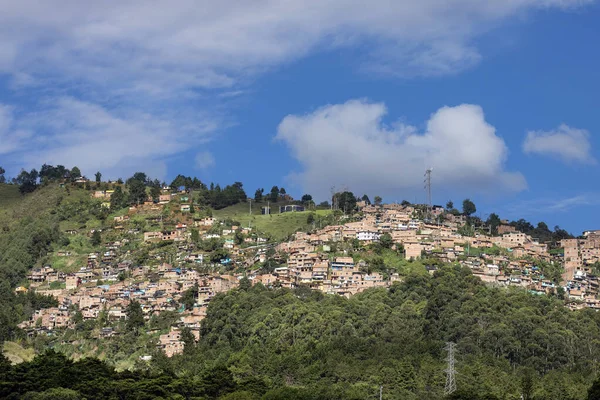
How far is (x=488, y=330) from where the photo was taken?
2768 inches

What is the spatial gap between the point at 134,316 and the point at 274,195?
2027 inches

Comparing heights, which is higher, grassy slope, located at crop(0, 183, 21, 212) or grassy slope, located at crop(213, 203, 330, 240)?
grassy slope, located at crop(0, 183, 21, 212)

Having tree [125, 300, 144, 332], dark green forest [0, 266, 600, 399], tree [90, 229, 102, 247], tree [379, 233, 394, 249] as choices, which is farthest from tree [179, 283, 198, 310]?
tree [90, 229, 102, 247]

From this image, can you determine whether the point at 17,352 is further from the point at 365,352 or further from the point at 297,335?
the point at 365,352

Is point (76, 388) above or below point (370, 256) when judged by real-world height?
below

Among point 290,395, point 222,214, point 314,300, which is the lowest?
point 290,395

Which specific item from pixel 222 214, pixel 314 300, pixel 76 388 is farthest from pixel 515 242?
pixel 76 388

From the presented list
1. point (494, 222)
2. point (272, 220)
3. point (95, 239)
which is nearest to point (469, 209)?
point (494, 222)

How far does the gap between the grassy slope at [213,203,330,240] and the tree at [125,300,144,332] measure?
25749 mm

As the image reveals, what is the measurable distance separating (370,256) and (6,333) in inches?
1351

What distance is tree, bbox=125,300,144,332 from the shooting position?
8519 cm

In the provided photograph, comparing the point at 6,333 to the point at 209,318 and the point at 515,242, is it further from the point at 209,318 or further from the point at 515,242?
the point at 515,242

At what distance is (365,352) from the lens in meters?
68.2

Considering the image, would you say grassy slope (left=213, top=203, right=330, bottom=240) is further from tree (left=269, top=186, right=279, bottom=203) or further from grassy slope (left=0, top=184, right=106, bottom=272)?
grassy slope (left=0, top=184, right=106, bottom=272)
